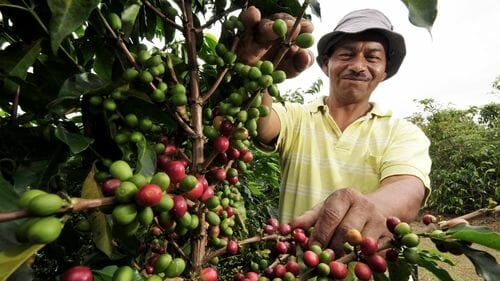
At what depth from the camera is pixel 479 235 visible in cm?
89

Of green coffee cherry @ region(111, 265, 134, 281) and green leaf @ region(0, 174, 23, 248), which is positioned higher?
green leaf @ region(0, 174, 23, 248)

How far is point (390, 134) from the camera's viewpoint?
2.26m

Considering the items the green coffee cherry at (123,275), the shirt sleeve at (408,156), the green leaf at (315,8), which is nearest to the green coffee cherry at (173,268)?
the green coffee cherry at (123,275)

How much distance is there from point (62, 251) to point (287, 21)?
1.02m

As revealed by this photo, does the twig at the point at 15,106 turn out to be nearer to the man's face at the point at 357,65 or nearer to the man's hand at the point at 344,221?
the man's hand at the point at 344,221

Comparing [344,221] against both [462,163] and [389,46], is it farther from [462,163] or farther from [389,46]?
[462,163]

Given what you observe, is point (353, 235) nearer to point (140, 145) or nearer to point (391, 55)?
point (140, 145)

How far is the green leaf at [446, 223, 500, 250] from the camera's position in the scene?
878 mm

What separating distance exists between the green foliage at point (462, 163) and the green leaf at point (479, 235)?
14.5 meters

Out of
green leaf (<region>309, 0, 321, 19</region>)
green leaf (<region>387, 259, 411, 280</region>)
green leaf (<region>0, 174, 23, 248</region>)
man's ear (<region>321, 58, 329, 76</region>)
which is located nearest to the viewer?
green leaf (<region>0, 174, 23, 248</region>)

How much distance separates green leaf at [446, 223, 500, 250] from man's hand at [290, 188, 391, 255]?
0.75 feet

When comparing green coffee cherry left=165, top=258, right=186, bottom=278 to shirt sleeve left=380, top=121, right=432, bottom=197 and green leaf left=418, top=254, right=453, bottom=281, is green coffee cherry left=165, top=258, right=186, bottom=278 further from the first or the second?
shirt sleeve left=380, top=121, right=432, bottom=197

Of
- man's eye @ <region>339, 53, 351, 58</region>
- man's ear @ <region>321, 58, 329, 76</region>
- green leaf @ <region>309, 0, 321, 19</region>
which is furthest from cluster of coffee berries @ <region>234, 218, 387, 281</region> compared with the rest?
man's ear @ <region>321, 58, 329, 76</region>

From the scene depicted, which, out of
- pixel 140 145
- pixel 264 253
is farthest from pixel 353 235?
pixel 140 145
